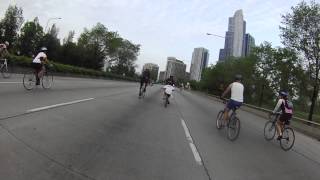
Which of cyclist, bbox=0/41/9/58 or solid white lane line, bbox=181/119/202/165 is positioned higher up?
cyclist, bbox=0/41/9/58

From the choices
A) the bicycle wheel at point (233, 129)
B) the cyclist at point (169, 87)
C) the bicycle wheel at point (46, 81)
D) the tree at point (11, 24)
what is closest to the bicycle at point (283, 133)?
the bicycle wheel at point (233, 129)

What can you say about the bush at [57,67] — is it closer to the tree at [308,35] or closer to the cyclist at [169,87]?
the cyclist at [169,87]

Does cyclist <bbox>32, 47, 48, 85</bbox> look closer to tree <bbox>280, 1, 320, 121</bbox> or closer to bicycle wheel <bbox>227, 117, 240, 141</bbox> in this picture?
bicycle wheel <bbox>227, 117, 240, 141</bbox>

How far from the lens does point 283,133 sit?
45.0 feet

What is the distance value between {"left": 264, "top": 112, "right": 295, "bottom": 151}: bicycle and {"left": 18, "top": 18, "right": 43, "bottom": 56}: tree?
88.6 metres

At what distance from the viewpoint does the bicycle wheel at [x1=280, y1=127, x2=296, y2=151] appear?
1334cm

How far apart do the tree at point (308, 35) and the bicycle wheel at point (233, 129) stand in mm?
25510

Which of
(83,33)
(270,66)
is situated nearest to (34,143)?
(270,66)

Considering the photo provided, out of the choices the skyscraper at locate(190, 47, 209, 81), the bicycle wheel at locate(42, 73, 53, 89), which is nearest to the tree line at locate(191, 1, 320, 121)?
the bicycle wheel at locate(42, 73, 53, 89)

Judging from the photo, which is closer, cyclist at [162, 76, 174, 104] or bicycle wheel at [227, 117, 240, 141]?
bicycle wheel at [227, 117, 240, 141]

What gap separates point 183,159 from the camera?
8.96 meters

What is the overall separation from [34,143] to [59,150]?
549mm

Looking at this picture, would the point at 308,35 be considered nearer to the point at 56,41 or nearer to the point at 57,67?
the point at 57,67

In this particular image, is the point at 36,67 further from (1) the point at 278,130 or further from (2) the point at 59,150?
(2) the point at 59,150
